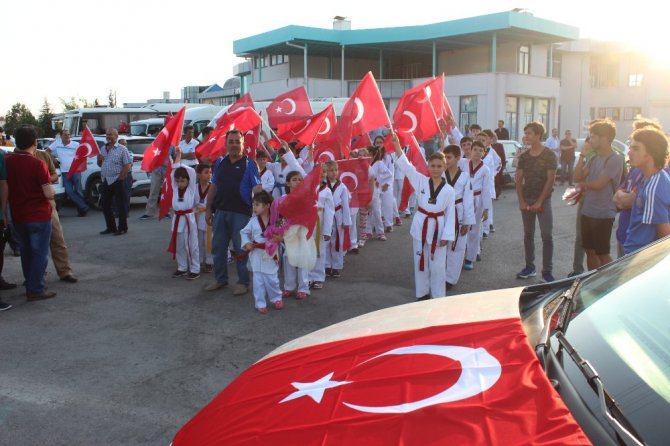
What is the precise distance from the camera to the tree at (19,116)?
149 feet

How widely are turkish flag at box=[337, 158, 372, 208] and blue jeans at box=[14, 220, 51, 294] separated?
4.16 meters

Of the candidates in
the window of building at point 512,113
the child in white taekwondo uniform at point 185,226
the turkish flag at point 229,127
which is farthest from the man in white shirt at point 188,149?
the window of building at point 512,113

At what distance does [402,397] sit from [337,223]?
6.80 m

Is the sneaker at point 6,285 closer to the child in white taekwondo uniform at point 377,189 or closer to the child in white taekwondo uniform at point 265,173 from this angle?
the child in white taekwondo uniform at point 265,173

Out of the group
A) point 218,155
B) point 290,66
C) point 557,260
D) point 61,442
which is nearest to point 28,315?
point 61,442

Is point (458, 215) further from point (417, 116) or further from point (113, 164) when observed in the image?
point (113, 164)

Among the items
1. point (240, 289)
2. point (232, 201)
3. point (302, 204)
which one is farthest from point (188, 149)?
point (302, 204)

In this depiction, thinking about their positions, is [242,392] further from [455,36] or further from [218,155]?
[455,36]

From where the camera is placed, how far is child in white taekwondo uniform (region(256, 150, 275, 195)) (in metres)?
9.49

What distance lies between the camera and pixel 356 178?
9273mm

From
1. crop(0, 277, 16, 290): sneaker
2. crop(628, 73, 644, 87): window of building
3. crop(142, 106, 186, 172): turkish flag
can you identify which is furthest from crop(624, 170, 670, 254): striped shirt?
crop(628, 73, 644, 87): window of building

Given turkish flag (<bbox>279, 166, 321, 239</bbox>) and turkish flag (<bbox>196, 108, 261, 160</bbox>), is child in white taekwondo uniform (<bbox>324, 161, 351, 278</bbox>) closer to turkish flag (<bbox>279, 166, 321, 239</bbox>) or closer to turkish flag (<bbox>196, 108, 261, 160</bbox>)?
turkish flag (<bbox>279, 166, 321, 239</bbox>)

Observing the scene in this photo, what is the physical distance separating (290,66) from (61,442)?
35.5 m

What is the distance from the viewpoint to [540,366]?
201 centimetres
